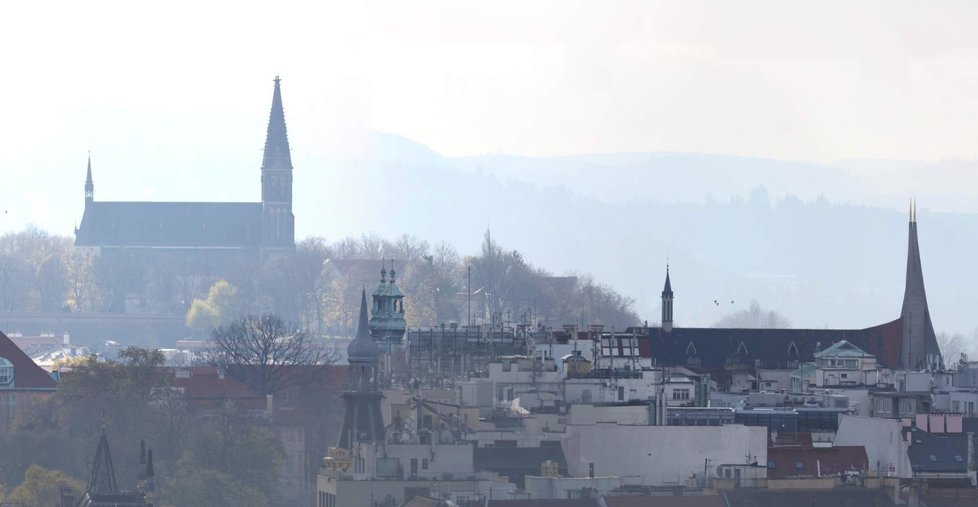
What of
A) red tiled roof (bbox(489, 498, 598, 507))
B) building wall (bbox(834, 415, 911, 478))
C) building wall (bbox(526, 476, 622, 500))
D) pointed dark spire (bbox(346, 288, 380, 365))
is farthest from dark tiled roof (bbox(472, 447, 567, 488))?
pointed dark spire (bbox(346, 288, 380, 365))

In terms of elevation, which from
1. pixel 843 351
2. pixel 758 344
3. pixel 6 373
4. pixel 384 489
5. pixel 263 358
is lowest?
pixel 384 489

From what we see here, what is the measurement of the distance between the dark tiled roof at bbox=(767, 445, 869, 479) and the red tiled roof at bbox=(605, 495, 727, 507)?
5.64 metres

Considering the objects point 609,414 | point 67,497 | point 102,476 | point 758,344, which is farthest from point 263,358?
point 609,414

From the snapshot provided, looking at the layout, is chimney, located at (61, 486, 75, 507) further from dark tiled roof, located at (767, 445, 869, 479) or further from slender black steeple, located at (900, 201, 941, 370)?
slender black steeple, located at (900, 201, 941, 370)

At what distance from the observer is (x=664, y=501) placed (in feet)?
243

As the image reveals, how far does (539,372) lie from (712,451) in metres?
14.3

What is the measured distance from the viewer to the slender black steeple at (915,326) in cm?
14000

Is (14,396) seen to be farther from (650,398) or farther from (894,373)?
(650,398)

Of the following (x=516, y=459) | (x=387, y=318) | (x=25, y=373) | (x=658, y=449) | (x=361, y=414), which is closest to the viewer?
(x=658, y=449)

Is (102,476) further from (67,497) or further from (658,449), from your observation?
(658,449)

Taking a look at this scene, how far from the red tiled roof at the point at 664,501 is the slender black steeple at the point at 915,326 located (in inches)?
2428

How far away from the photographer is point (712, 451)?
8312 cm

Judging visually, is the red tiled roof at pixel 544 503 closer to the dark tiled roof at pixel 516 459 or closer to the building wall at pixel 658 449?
the building wall at pixel 658 449

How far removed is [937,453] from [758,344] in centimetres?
5433
